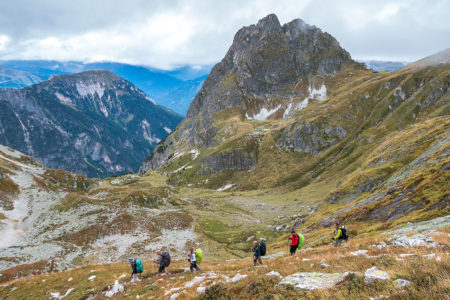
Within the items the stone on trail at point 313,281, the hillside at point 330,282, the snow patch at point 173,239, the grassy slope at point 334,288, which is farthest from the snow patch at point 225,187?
the stone on trail at point 313,281

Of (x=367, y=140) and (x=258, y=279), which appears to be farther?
(x=367, y=140)

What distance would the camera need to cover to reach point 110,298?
795 inches

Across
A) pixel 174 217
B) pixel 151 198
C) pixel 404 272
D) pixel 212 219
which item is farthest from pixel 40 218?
pixel 404 272

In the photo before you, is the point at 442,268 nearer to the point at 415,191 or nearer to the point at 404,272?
the point at 404,272

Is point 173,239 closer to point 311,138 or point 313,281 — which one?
point 313,281

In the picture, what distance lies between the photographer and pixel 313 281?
11.2m

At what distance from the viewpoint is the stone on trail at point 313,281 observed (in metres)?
10.5

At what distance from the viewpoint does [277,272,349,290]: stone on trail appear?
1048 cm

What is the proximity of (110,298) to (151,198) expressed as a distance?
76.5 metres

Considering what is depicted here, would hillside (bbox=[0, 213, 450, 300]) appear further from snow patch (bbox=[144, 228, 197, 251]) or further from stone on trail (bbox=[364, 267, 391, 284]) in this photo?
snow patch (bbox=[144, 228, 197, 251])

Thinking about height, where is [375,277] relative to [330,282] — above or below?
above

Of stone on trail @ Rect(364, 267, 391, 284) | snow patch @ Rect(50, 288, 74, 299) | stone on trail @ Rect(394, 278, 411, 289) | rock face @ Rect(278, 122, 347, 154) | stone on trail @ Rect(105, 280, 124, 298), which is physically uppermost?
rock face @ Rect(278, 122, 347, 154)

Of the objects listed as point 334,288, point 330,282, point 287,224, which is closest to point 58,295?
point 330,282

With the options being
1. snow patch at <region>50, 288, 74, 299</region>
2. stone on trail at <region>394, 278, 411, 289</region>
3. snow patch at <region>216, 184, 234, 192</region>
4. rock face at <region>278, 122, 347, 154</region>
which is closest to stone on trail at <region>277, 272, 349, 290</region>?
stone on trail at <region>394, 278, 411, 289</region>
